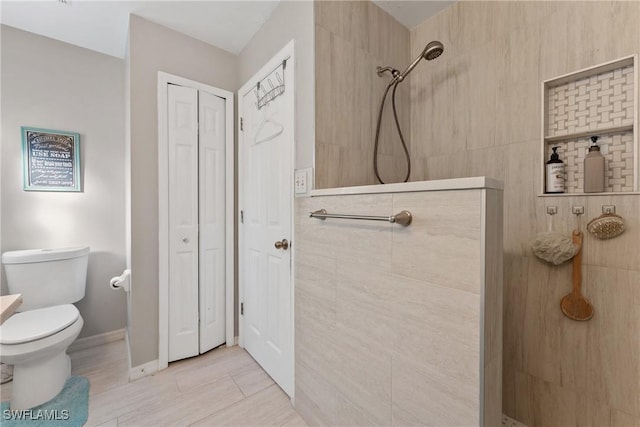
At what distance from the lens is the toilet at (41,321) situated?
131 centimetres

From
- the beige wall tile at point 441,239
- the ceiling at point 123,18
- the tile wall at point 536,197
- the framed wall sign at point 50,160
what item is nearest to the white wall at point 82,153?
the framed wall sign at point 50,160

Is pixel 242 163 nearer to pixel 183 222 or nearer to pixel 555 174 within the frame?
pixel 183 222

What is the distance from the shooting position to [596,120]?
3.72 ft

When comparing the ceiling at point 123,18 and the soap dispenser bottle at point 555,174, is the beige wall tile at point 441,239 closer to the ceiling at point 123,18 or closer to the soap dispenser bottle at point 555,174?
the soap dispenser bottle at point 555,174

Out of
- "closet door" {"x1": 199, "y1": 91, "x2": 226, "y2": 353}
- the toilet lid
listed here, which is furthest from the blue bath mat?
"closet door" {"x1": 199, "y1": 91, "x2": 226, "y2": 353}

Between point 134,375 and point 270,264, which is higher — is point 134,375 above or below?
below

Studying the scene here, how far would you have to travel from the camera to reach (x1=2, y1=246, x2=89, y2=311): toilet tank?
1.62m

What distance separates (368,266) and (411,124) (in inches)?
46.6

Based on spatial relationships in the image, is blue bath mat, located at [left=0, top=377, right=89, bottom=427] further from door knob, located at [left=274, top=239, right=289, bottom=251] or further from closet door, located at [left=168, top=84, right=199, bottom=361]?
door knob, located at [left=274, top=239, right=289, bottom=251]

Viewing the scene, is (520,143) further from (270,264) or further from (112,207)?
(112,207)

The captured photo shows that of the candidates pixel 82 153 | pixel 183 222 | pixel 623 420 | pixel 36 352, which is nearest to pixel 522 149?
pixel 623 420

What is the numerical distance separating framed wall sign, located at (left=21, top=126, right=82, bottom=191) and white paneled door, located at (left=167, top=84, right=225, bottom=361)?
0.83 meters

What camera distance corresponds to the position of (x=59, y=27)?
1.75m

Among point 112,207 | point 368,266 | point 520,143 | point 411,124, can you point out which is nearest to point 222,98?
point 112,207
